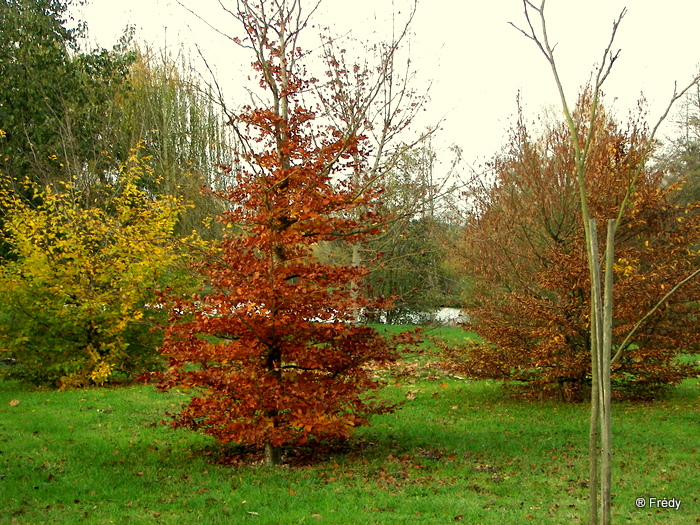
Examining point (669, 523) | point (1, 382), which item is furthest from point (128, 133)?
point (669, 523)

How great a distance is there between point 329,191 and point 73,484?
11.7 feet

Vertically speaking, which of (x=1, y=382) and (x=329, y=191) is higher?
(x=329, y=191)

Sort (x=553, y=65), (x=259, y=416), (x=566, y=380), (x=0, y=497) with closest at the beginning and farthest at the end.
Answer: (x=553, y=65) → (x=0, y=497) → (x=259, y=416) → (x=566, y=380)

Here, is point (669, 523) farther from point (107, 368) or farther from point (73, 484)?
point (107, 368)

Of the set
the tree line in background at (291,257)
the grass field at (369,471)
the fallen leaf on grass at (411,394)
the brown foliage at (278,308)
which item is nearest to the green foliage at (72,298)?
the tree line in background at (291,257)

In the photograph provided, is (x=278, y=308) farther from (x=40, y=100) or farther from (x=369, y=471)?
(x=40, y=100)

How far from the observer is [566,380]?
416 inches

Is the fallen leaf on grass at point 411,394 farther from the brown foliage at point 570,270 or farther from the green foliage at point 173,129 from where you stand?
the green foliage at point 173,129

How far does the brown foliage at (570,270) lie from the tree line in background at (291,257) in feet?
0.11

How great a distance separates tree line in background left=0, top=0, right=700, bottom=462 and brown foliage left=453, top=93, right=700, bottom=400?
0.11 ft

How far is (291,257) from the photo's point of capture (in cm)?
705

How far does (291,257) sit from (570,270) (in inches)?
175

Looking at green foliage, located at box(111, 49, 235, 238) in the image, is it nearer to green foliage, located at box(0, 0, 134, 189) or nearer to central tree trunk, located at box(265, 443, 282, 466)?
green foliage, located at box(0, 0, 134, 189)

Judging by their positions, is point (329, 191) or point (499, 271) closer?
point (329, 191)
